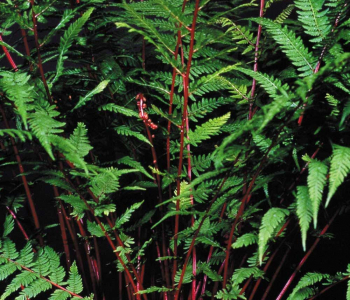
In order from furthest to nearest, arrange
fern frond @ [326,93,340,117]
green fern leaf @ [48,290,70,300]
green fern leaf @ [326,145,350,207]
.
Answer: green fern leaf @ [48,290,70,300] < fern frond @ [326,93,340,117] < green fern leaf @ [326,145,350,207]

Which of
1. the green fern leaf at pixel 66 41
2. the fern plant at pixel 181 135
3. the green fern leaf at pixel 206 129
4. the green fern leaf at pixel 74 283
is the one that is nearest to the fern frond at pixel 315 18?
the fern plant at pixel 181 135

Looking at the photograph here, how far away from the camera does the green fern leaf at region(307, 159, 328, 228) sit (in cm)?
40

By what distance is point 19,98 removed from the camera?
16.6 inches

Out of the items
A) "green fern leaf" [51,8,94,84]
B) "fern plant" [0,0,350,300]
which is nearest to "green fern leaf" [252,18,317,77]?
"fern plant" [0,0,350,300]

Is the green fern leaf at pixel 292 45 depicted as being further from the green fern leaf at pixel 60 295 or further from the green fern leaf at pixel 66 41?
the green fern leaf at pixel 60 295

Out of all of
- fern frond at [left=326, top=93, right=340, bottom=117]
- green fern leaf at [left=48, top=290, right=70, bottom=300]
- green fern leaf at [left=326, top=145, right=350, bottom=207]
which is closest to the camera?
green fern leaf at [left=326, top=145, right=350, bottom=207]

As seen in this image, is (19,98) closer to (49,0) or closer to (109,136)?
(49,0)

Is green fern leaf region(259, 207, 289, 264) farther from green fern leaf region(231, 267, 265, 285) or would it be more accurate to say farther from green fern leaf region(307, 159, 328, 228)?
green fern leaf region(231, 267, 265, 285)

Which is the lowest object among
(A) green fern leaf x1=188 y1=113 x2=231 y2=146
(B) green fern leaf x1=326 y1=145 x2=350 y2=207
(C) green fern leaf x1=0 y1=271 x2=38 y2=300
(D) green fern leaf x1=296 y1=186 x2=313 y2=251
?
(C) green fern leaf x1=0 y1=271 x2=38 y2=300

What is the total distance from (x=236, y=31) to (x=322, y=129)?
271 millimetres

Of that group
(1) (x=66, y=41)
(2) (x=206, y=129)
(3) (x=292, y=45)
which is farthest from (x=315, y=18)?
(1) (x=66, y=41)

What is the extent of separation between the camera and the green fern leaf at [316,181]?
0.40 metres

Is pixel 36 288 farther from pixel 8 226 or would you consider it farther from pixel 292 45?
pixel 292 45

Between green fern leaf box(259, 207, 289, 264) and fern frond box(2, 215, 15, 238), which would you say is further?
fern frond box(2, 215, 15, 238)
